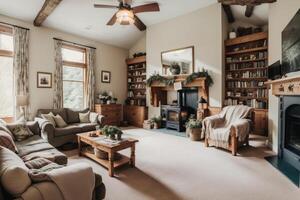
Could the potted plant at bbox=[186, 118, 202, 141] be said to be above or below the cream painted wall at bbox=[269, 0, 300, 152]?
below

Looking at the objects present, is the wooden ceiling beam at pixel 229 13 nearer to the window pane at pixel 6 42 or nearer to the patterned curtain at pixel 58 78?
the patterned curtain at pixel 58 78

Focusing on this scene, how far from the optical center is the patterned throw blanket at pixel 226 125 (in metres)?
3.82

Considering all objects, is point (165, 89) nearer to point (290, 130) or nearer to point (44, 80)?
point (44, 80)

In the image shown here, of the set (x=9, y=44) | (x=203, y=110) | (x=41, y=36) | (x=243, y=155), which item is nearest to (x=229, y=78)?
(x=203, y=110)

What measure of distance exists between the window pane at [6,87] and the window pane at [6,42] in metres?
0.27

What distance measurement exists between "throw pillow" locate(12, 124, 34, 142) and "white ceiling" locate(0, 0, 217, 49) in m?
2.97

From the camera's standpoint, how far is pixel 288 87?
3.00 m

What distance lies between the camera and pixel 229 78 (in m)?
5.66

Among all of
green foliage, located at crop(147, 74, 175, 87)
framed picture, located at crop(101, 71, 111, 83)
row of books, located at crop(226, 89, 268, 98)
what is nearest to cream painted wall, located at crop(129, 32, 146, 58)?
framed picture, located at crop(101, 71, 111, 83)

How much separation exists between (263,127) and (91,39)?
6.19 m

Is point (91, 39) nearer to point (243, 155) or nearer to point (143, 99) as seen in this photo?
point (143, 99)

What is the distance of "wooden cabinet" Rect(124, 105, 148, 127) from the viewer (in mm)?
6957

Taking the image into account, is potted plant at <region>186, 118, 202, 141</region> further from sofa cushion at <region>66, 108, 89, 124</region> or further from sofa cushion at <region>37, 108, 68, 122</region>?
sofa cushion at <region>37, 108, 68, 122</region>

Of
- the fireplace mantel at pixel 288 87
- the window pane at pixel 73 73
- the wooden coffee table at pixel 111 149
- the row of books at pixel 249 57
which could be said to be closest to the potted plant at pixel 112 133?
the wooden coffee table at pixel 111 149
